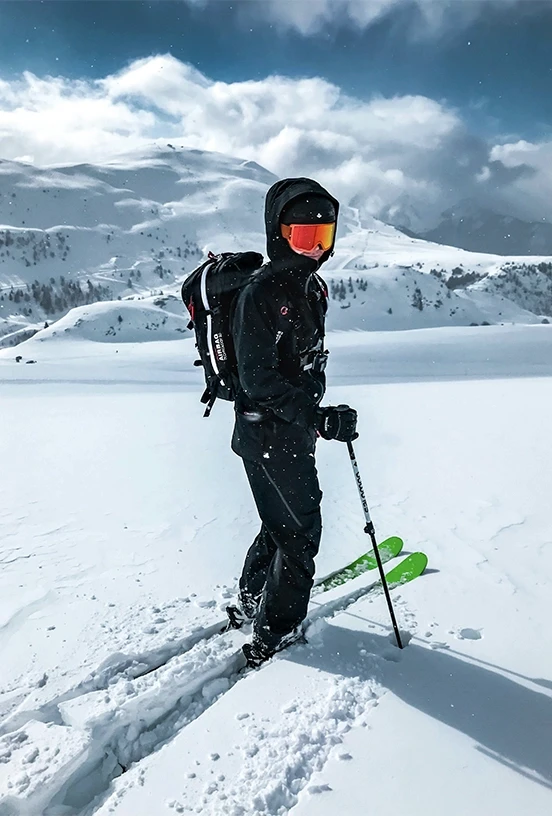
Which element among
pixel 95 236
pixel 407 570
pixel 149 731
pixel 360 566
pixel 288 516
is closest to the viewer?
pixel 149 731

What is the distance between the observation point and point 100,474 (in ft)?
24.0

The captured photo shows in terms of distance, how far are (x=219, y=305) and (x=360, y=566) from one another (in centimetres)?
254

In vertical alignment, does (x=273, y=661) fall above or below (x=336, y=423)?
below

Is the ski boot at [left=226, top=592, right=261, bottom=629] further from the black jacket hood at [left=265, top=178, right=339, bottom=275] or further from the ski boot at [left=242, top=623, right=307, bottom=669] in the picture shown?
the black jacket hood at [left=265, top=178, right=339, bottom=275]

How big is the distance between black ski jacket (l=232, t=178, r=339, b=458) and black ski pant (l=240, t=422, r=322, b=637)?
0.40 ft

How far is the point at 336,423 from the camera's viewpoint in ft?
9.89

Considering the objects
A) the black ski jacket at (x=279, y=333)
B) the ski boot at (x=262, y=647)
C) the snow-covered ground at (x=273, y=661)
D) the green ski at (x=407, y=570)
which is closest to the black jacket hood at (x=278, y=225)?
the black ski jacket at (x=279, y=333)

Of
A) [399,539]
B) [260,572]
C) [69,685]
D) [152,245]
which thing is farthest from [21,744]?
[152,245]

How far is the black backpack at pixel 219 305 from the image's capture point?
3021mm

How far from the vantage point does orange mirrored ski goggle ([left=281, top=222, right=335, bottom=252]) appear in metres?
2.90

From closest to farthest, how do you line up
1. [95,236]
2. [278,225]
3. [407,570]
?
1. [278,225]
2. [407,570]
3. [95,236]

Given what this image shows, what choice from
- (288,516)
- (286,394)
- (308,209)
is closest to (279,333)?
(286,394)

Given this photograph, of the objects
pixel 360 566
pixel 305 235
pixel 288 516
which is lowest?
pixel 360 566

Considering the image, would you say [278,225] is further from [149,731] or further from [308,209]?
[149,731]
